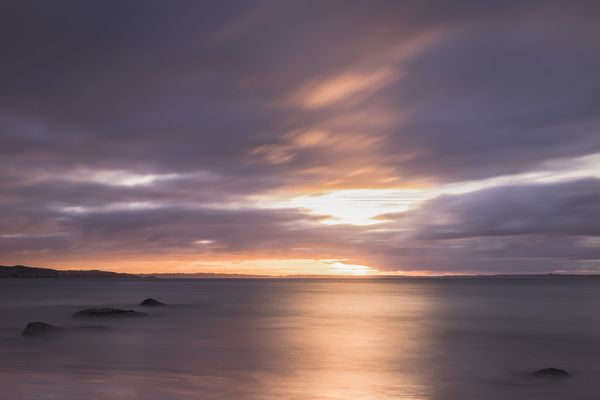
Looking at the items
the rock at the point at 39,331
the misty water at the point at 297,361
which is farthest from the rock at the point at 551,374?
the rock at the point at 39,331

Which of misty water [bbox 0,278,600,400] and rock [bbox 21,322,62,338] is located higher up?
rock [bbox 21,322,62,338]

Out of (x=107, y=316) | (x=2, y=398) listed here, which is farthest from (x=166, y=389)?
(x=107, y=316)

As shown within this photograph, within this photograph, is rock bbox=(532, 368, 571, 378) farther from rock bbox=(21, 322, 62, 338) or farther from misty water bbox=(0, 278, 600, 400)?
rock bbox=(21, 322, 62, 338)

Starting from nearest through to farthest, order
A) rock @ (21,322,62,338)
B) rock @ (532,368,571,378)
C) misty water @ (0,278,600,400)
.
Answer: misty water @ (0,278,600,400), rock @ (532,368,571,378), rock @ (21,322,62,338)

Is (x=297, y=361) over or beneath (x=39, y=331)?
beneath

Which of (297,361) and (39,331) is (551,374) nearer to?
(297,361)

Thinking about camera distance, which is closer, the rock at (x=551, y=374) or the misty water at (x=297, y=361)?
the misty water at (x=297, y=361)

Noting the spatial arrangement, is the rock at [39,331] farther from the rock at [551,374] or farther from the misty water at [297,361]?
the rock at [551,374]

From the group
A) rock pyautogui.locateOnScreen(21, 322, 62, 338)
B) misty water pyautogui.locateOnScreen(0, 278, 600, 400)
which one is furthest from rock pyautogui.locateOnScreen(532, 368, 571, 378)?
rock pyautogui.locateOnScreen(21, 322, 62, 338)

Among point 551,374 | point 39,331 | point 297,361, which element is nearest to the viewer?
point 551,374

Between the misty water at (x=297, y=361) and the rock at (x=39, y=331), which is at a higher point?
the rock at (x=39, y=331)

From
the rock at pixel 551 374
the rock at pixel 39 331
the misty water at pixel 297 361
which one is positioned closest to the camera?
the misty water at pixel 297 361

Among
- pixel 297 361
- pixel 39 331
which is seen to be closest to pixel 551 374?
pixel 297 361

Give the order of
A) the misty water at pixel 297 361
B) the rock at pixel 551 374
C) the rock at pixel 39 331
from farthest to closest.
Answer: the rock at pixel 39 331, the rock at pixel 551 374, the misty water at pixel 297 361
